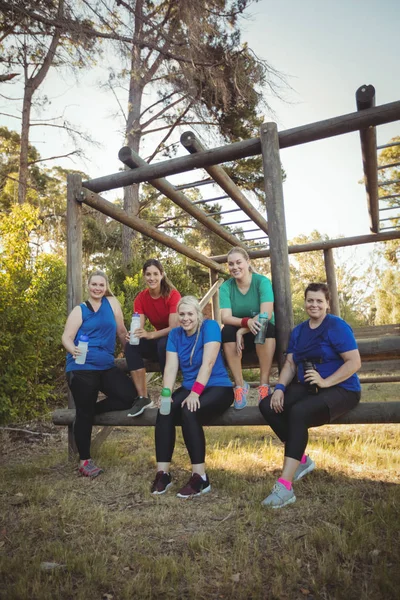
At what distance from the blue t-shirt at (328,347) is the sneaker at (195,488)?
1.09 meters

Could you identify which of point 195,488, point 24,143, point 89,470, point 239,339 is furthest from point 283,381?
point 24,143

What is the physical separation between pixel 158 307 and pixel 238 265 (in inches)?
41.0

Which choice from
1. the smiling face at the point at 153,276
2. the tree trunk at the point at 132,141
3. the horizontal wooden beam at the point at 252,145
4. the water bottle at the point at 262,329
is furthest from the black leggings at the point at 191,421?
the tree trunk at the point at 132,141

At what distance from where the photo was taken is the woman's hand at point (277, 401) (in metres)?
3.39

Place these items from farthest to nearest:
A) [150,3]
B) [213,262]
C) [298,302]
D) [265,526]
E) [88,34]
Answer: [298,302]
[150,3]
[213,262]
[88,34]
[265,526]

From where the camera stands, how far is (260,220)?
655 cm

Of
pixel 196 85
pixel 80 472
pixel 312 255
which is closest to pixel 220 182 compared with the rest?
pixel 80 472

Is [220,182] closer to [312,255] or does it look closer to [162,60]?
[162,60]

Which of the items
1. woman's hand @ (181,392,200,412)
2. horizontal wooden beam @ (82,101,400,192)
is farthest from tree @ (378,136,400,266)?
woman's hand @ (181,392,200,412)

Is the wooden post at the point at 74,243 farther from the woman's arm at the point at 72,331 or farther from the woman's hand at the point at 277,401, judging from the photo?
the woman's hand at the point at 277,401

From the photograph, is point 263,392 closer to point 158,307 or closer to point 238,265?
point 238,265

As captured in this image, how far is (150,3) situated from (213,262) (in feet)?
20.3

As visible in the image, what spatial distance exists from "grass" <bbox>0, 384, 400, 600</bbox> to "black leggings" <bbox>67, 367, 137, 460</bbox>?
1.31 ft

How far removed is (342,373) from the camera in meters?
3.24
